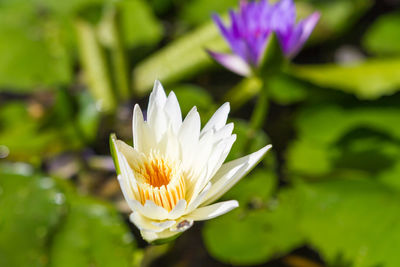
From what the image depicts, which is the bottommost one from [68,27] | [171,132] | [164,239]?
[164,239]

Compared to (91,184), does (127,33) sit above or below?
above

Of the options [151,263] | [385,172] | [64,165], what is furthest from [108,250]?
[385,172]

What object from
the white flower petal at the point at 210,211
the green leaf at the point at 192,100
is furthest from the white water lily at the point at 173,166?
the green leaf at the point at 192,100

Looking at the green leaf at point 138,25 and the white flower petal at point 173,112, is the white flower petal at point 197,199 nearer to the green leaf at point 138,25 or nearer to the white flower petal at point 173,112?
the white flower petal at point 173,112

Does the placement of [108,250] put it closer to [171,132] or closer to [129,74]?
[171,132]

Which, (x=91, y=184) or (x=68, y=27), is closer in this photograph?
(x=91, y=184)

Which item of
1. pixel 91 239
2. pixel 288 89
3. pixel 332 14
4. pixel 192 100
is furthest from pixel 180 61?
pixel 91 239
